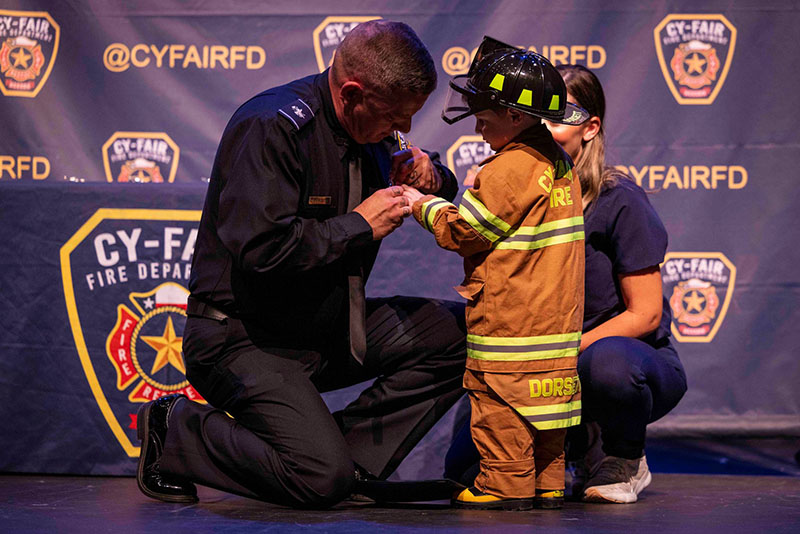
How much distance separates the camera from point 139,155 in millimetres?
3746

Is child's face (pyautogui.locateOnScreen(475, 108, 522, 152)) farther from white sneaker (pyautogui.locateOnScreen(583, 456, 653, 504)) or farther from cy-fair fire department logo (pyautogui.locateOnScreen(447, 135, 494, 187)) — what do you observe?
cy-fair fire department logo (pyautogui.locateOnScreen(447, 135, 494, 187))

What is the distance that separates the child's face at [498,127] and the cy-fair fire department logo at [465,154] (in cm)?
142

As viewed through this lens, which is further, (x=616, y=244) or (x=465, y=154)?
(x=465, y=154)

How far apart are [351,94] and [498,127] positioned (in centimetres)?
37

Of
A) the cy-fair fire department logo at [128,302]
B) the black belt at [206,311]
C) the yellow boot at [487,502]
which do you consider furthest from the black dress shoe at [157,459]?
the yellow boot at [487,502]

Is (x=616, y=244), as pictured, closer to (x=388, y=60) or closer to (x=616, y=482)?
(x=616, y=482)

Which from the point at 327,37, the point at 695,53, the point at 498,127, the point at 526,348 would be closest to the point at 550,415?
the point at 526,348

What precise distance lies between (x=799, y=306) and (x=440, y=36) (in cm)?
176

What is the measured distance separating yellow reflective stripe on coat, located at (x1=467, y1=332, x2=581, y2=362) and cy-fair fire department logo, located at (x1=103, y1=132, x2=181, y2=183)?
2.12m

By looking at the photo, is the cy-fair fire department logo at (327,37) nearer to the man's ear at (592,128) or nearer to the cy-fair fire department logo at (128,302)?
the cy-fair fire department logo at (128,302)

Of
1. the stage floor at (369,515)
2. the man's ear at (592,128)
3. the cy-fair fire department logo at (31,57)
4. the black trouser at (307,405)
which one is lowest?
the stage floor at (369,515)

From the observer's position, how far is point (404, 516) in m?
1.96

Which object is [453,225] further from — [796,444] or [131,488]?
[796,444]

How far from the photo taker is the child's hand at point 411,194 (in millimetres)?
2162
